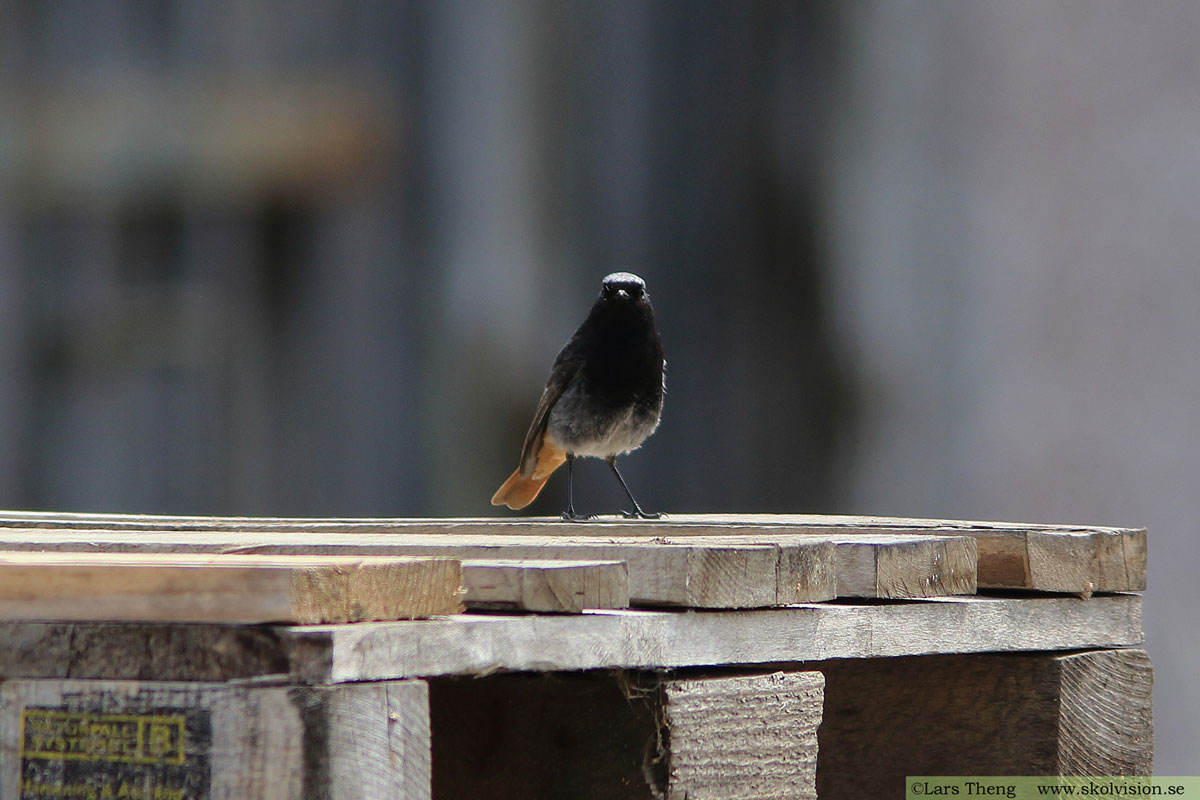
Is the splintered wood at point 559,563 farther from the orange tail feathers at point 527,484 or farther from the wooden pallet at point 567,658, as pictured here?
the orange tail feathers at point 527,484

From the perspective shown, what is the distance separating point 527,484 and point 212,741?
3.36 m

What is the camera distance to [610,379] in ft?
14.5

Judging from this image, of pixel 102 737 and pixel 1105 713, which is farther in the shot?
pixel 1105 713

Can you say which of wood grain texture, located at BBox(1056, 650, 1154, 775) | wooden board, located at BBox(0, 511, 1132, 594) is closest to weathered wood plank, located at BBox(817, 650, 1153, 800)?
wood grain texture, located at BBox(1056, 650, 1154, 775)

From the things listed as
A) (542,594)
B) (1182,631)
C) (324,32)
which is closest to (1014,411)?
(1182,631)

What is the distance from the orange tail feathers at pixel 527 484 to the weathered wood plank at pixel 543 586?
2967 millimetres

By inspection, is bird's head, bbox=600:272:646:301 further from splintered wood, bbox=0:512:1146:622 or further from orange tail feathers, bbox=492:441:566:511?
splintered wood, bbox=0:512:1146:622

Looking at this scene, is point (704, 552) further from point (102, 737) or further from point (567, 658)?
point (102, 737)

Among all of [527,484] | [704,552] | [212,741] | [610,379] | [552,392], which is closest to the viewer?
[212,741]

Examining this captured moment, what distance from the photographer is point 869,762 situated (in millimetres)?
2438

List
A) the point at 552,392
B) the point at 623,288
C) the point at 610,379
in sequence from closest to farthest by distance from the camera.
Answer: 1. the point at 623,288
2. the point at 610,379
3. the point at 552,392

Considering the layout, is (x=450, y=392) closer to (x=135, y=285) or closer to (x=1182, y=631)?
(x=135, y=285)

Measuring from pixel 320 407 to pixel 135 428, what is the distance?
0.62 metres

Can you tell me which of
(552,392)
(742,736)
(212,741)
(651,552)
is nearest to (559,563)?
(651,552)
